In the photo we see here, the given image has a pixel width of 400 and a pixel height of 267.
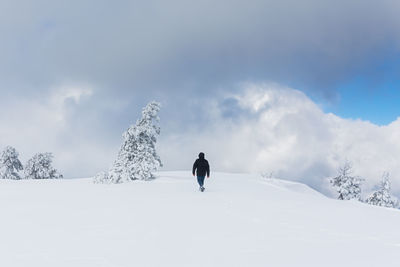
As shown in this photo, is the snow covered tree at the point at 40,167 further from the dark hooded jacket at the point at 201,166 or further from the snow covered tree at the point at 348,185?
the snow covered tree at the point at 348,185

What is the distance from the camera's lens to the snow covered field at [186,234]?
22.1 feet

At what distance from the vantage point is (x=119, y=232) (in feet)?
28.7

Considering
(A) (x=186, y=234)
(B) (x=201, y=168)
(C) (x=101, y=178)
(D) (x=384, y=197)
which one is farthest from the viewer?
(D) (x=384, y=197)

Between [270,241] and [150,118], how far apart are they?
1993 centimetres

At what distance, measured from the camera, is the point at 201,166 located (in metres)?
19.1

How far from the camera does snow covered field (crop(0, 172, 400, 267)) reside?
265 inches

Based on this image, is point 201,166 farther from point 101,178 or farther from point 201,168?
point 101,178

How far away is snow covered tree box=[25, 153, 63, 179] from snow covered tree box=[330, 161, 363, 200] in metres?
41.8

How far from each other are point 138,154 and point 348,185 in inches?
1372

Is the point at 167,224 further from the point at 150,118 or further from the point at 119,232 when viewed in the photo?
the point at 150,118

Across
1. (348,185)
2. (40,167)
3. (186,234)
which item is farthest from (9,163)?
(348,185)

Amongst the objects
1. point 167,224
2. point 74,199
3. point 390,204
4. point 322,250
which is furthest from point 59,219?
point 390,204

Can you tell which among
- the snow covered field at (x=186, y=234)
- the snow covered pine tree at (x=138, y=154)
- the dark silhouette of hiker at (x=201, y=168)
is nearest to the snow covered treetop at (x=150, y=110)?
the snow covered pine tree at (x=138, y=154)

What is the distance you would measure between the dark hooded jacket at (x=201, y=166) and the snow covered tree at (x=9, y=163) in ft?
120
